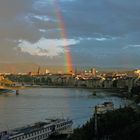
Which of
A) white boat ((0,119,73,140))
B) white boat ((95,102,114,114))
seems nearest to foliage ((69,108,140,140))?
white boat ((0,119,73,140))

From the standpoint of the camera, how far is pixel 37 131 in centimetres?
1354

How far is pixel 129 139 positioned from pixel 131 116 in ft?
15.8

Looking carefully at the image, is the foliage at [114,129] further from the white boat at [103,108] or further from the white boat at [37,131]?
the white boat at [103,108]

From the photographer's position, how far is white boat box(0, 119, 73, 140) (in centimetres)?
1223

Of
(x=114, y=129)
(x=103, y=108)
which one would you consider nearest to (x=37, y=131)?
(x=114, y=129)

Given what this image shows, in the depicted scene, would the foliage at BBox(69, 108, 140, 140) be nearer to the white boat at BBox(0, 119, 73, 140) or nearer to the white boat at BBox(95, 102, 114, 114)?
the white boat at BBox(0, 119, 73, 140)

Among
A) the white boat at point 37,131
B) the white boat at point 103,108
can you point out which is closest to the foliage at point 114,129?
the white boat at point 37,131

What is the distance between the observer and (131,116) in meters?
13.7

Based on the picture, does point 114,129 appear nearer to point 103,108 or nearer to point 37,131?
point 37,131

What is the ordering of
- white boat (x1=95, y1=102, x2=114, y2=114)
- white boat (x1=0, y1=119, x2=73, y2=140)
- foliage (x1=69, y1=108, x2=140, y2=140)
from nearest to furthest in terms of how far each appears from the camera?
foliage (x1=69, y1=108, x2=140, y2=140) < white boat (x1=0, y1=119, x2=73, y2=140) < white boat (x1=95, y1=102, x2=114, y2=114)

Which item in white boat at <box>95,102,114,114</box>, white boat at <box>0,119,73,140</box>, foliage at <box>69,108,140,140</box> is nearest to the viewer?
foliage at <box>69,108,140,140</box>

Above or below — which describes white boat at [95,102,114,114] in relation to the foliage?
below

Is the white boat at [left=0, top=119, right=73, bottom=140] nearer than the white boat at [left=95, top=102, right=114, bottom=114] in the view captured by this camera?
Yes

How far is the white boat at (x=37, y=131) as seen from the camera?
12229 mm
